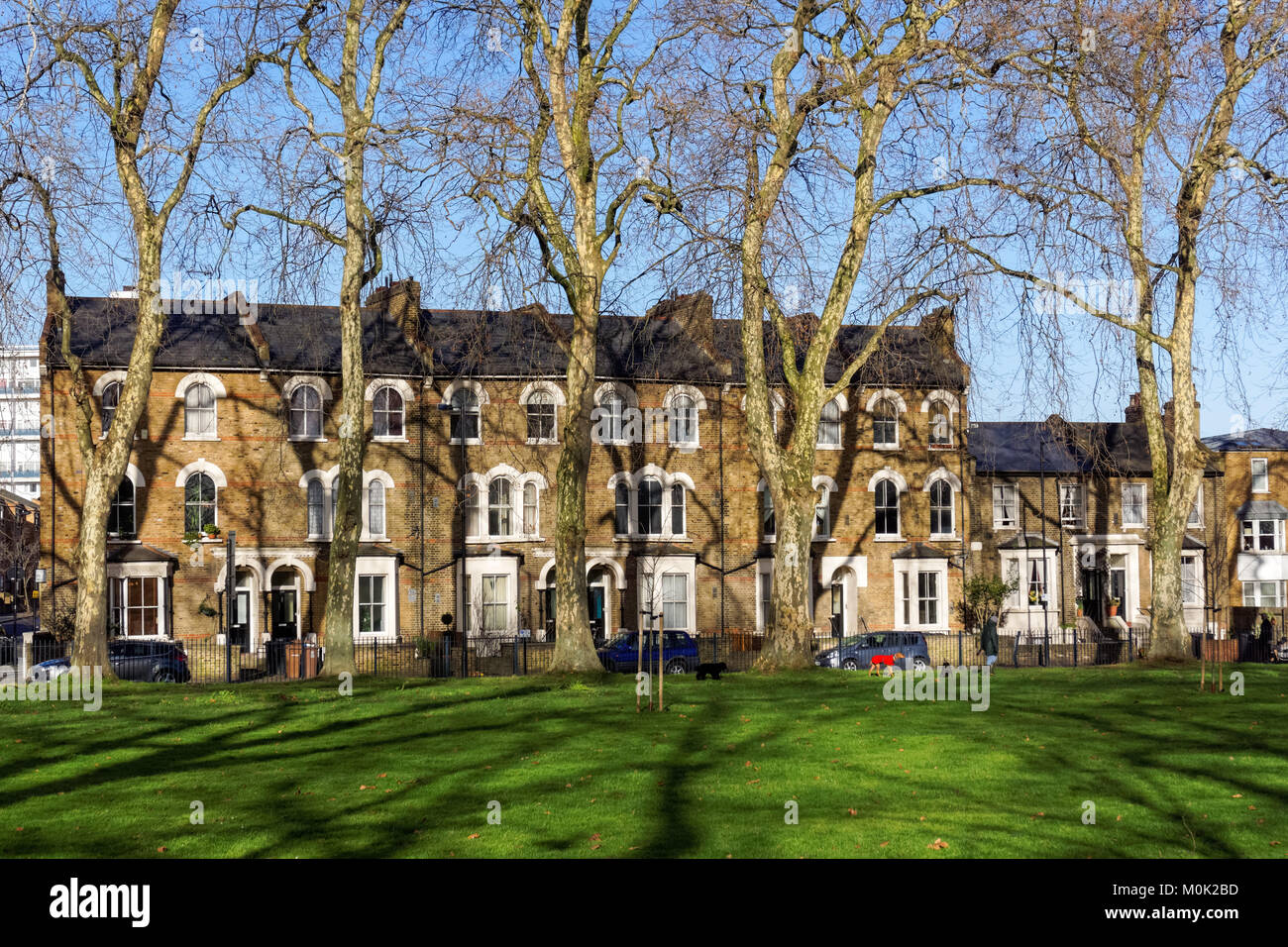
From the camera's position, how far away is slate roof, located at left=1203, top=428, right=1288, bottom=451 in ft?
183

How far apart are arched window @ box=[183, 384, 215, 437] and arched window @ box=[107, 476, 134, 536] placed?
2.52 metres

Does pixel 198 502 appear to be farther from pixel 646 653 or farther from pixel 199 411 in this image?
pixel 646 653

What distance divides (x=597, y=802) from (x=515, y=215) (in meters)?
13.1

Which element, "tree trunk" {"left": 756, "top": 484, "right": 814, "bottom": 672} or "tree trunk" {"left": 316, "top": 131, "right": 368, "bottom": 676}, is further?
"tree trunk" {"left": 316, "top": 131, "right": 368, "bottom": 676}

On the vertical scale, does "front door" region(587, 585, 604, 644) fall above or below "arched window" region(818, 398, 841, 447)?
below

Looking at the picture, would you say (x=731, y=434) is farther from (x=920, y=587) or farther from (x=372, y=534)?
(x=372, y=534)

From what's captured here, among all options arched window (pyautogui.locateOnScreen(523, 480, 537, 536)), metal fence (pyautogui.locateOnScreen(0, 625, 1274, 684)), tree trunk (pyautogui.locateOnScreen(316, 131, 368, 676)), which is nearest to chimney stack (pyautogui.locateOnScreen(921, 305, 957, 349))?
metal fence (pyautogui.locateOnScreen(0, 625, 1274, 684))

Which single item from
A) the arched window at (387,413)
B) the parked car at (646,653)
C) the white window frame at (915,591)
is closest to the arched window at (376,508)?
the arched window at (387,413)

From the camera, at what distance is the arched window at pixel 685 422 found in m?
45.2

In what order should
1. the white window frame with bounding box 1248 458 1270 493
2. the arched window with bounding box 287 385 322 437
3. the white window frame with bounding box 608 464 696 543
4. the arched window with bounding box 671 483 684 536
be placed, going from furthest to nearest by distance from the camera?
the white window frame with bounding box 1248 458 1270 493, the arched window with bounding box 671 483 684 536, the white window frame with bounding box 608 464 696 543, the arched window with bounding box 287 385 322 437

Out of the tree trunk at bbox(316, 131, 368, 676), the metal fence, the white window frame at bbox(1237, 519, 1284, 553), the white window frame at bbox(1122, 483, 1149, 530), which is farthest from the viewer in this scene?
the white window frame at bbox(1237, 519, 1284, 553)

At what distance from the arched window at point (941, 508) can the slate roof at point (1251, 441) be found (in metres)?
15.8

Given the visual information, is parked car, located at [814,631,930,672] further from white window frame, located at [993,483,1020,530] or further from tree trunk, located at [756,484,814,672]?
white window frame, located at [993,483,1020,530]
